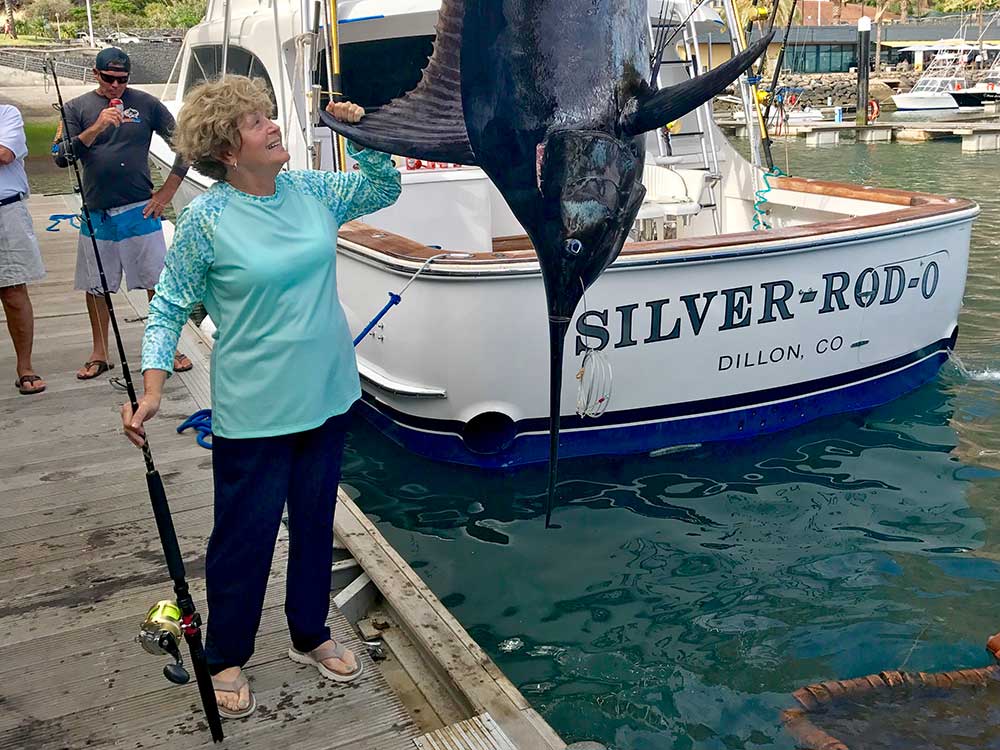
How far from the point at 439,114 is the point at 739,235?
3.12 metres

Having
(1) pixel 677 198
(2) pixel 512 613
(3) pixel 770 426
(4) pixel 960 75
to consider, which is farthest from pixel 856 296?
(4) pixel 960 75

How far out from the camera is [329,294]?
2.28 metres

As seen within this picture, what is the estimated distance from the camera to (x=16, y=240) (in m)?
4.69

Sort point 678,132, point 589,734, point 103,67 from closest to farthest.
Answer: point 589,734 → point 103,67 → point 678,132

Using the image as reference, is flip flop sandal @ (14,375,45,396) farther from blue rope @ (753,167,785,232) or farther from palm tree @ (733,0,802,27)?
blue rope @ (753,167,785,232)

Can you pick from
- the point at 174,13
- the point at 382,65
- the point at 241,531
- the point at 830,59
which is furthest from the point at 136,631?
the point at 174,13

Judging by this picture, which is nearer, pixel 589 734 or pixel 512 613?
pixel 589 734

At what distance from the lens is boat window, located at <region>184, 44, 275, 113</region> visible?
648cm

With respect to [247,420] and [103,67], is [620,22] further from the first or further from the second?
[103,67]

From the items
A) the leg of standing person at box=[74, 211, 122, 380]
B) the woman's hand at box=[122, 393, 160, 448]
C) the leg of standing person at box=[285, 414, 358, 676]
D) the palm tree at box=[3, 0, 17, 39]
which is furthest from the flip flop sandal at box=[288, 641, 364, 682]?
the palm tree at box=[3, 0, 17, 39]

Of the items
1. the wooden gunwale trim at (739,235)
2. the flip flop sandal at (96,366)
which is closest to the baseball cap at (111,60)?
the wooden gunwale trim at (739,235)

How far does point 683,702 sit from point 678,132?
459 cm

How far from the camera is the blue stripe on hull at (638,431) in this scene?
4.66m

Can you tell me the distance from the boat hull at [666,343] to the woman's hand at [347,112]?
7.48ft
